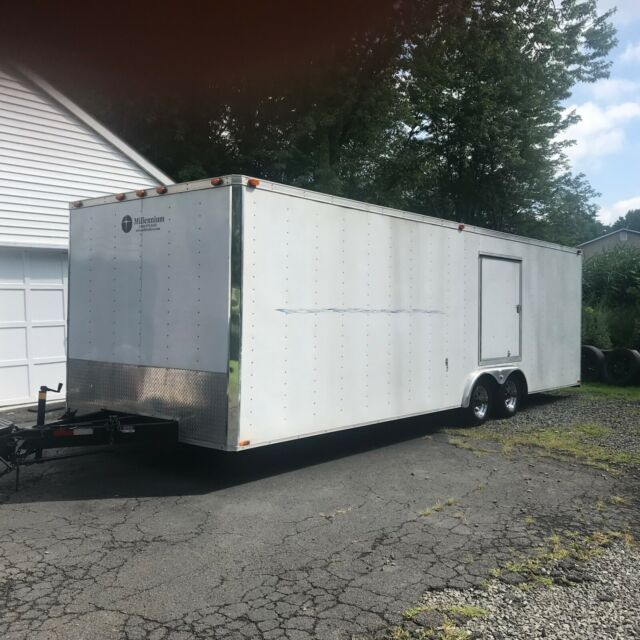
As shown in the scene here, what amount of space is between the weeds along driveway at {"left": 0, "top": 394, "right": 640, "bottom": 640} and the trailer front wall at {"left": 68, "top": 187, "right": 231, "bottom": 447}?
76 centimetres

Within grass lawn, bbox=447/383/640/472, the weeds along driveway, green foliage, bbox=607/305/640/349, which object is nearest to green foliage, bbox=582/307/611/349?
green foliage, bbox=607/305/640/349

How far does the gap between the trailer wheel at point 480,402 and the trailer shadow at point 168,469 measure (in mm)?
847

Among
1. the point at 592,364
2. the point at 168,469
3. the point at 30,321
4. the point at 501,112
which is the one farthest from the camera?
the point at 501,112

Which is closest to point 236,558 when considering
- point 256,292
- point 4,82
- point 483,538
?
point 483,538

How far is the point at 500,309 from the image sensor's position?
995 cm

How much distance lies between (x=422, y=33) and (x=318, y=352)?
667 inches

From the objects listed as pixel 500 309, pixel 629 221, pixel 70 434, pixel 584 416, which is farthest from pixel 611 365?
pixel 629 221

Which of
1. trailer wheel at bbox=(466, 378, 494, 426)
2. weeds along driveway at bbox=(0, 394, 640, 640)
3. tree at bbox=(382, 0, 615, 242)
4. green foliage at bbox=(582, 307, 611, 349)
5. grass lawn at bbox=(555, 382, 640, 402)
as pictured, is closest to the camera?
weeds along driveway at bbox=(0, 394, 640, 640)

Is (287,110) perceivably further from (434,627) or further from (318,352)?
(434,627)

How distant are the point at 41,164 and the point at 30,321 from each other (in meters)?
2.45

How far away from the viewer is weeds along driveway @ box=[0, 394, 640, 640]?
3789mm

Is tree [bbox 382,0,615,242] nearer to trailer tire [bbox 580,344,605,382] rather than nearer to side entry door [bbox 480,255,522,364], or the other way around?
trailer tire [bbox 580,344,605,382]

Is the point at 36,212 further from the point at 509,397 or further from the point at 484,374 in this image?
the point at 509,397

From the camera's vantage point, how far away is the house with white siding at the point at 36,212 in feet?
32.8
